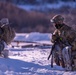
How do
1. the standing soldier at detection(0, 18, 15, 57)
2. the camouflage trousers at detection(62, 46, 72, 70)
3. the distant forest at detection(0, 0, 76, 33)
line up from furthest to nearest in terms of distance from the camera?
the distant forest at detection(0, 0, 76, 33) < the standing soldier at detection(0, 18, 15, 57) < the camouflage trousers at detection(62, 46, 72, 70)

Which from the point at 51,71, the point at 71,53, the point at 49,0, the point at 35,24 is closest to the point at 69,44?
the point at 71,53

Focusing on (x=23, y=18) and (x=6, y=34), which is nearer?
(x=6, y=34)

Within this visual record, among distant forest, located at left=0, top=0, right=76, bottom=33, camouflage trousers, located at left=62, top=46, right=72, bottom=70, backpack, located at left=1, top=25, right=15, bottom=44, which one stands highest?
backpack, located at left=1, top=25, right=15, bottom=44

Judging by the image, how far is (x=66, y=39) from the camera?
966cm

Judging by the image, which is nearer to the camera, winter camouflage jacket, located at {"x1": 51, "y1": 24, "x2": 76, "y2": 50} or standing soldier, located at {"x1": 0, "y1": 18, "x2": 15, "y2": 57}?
winter camouflage jacket, located at {"x1": 51, "y1": 24, "x2": 76, "y2": 50}

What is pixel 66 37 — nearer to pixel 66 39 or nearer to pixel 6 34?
pixel 66 39

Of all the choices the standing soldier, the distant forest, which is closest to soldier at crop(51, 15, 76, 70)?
the standing soldier

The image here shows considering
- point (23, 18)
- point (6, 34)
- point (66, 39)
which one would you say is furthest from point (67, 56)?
point (23, 18)

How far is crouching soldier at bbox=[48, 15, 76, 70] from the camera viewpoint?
31.4 feet

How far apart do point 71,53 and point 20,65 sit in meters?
1.10

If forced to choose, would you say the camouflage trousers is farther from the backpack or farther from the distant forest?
the distant forest

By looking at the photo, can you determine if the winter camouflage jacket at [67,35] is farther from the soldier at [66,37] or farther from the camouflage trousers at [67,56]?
the camouflage trousers at [67,56]

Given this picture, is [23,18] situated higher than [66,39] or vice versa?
[66,39]

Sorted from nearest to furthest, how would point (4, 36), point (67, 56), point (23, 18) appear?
point (67, 56) → point (4, 36) → point (23, 18)
